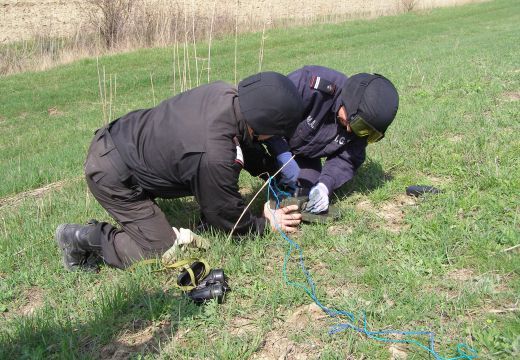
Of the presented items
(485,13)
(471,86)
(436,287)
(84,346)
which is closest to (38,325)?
(84,346)

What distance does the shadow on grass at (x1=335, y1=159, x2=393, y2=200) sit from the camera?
4.50 meters

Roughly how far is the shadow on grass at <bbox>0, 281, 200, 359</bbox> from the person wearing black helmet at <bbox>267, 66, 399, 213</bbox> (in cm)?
149

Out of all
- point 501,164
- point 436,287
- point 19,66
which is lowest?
point 19,66

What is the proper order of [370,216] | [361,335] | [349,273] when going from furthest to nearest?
[370,216] < [349,273] < [361,335]

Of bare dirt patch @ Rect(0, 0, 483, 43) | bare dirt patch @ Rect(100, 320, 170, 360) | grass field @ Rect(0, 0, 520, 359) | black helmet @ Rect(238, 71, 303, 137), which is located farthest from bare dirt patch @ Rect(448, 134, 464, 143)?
bare dirt patch @ Rect(0, 0, 483, 43)

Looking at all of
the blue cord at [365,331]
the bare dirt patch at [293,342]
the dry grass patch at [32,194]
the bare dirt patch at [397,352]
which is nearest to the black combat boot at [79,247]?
the blue cord at [365,331]

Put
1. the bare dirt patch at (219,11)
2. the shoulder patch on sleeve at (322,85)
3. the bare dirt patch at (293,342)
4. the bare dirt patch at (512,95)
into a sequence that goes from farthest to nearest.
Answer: the bare dirt patch at (219,11)
the bare dirt patch at (512,95)
the shoulder patch on sleeve at (322,85)
the bare dirt patch at (293,342)

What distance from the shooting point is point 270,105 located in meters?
3.26

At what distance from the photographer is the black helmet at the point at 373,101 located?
12.4 ft

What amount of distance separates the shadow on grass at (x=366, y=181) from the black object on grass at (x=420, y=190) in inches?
12.8

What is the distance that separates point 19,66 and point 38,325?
543 inches

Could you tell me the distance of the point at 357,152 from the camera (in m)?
4.43

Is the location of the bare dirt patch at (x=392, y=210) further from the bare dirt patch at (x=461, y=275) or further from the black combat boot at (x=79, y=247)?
the black combat boot at (x=79, y=247)

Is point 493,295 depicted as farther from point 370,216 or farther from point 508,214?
point 370,216
